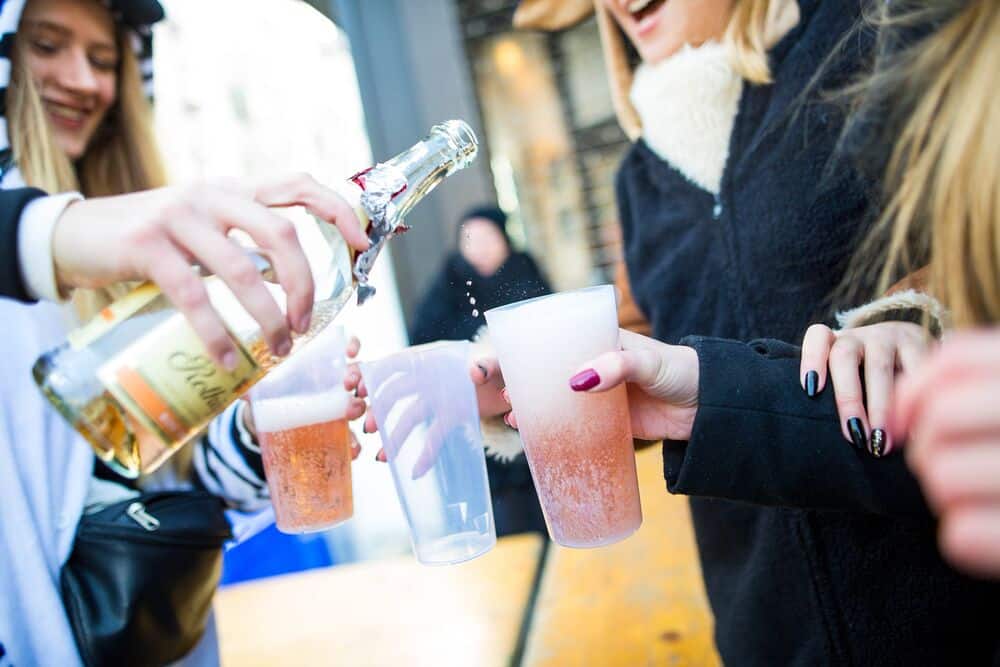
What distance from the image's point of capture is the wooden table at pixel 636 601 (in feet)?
3.36

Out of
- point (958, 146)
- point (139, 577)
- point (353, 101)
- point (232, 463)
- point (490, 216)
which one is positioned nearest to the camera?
point (958, 146)

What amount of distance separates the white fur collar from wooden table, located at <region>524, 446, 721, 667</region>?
0.40 metres

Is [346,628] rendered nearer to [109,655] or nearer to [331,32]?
[109,655]

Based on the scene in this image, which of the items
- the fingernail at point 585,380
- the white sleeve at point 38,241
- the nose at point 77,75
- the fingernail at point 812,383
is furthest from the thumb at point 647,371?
the nose at point 77,75

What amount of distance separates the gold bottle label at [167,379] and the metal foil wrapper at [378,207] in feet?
0.76

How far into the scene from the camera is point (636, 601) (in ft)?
3.84

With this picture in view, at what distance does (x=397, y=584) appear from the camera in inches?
55.1

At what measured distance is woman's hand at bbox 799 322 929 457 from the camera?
0.60 metres

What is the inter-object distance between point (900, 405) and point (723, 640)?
737 millimetres

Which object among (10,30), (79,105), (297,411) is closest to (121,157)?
(79,105)

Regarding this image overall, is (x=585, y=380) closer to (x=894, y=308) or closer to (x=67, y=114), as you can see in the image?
(x=894, y=308)

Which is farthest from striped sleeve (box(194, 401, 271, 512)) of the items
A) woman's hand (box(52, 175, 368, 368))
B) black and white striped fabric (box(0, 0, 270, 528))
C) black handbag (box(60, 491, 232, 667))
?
woman's hand (box(52, 175, 368, 368))

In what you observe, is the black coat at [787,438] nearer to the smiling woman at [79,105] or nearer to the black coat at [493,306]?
the black coat at [493,306]

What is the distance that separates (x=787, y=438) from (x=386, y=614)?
905mm
